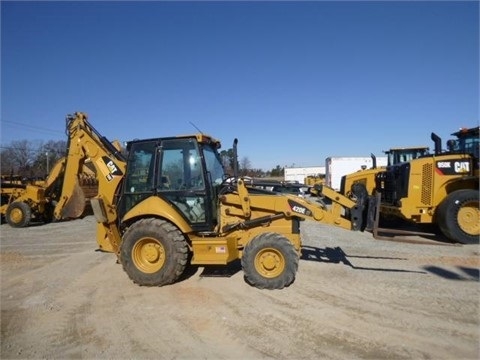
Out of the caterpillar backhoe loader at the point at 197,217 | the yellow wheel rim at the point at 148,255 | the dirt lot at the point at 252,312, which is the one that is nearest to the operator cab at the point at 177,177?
the caterpillar backhoe loader at the point at 197,217

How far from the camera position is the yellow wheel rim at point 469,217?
1020 cm

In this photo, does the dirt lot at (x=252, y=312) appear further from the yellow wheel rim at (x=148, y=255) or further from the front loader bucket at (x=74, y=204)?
the front loader bucket at (x=74, y=204)

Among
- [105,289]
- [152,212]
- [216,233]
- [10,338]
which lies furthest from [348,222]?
[10,338]

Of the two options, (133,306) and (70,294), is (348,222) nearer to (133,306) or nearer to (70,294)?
(133,306)

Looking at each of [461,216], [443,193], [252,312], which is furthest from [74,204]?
[461,216]

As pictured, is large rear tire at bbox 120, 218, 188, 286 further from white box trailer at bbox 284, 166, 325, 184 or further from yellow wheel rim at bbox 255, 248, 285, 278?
white box trailer at bbox 284, 166, 325, 184

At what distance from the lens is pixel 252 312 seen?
5.40 metres

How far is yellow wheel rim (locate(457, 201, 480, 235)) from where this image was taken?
33.4 ft

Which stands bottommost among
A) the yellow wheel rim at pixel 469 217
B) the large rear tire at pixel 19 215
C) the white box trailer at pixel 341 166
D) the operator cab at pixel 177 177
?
the large rear tire at pixel 19 215

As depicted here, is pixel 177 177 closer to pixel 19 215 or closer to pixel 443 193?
pixel 443 193

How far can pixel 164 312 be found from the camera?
5.52 meters

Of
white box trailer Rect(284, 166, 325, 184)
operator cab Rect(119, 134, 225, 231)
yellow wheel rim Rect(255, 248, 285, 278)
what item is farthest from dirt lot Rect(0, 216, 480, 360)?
white box trailer Rect(284, 166, 325, 184)

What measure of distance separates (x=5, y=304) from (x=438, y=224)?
983 cm

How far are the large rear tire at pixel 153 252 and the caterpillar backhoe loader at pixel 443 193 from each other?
19.1 feet
